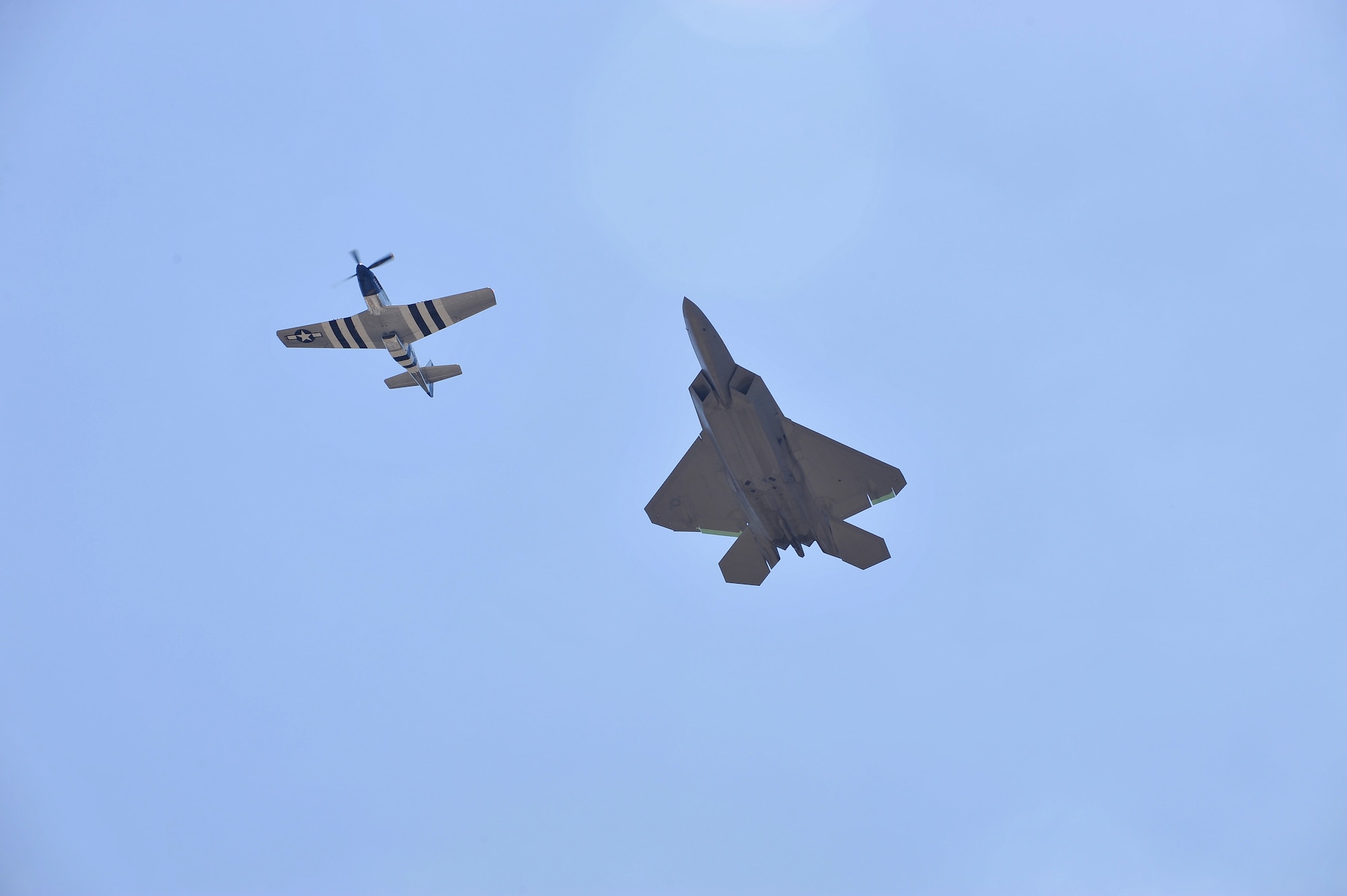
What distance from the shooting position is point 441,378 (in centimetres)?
4550

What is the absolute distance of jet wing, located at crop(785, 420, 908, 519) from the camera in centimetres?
3144

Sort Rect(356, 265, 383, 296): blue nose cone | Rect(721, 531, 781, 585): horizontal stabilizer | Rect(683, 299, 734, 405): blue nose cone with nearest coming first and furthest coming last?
Rect(683, 299, 734, 405): blue nose cone, Rect(721, 531, 781, 585): horizontal stabilizer, Rect(356, 265, 383, 296): blue nose cone

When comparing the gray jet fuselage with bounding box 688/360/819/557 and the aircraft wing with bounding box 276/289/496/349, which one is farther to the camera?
the aircraft wing with bounding box 276/289/496/349

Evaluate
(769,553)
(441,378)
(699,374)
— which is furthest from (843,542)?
(441,378)

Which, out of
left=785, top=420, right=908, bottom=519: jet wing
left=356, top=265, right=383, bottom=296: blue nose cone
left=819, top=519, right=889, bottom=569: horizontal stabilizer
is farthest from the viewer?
left=356, top=265, right=383, bottom=296: blue nose cone

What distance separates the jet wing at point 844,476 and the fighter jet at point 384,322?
19.6 m

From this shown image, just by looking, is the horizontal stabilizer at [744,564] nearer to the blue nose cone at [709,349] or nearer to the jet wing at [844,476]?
the jet wing at [844,476]

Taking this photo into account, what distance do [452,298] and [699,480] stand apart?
16.8 metres

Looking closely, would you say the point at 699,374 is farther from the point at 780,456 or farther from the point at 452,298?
the point at 452,298

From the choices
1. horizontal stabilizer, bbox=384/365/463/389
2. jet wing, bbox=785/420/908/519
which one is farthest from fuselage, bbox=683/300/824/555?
horizontal stabilizer, bbox=384/365/463/389

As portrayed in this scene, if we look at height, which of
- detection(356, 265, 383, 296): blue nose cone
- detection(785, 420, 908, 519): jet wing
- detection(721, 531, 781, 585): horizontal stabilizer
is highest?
detection(356, 265, 383, 296): blue nose cone

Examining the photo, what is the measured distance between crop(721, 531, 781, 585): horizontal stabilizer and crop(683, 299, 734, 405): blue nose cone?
29.1 ft

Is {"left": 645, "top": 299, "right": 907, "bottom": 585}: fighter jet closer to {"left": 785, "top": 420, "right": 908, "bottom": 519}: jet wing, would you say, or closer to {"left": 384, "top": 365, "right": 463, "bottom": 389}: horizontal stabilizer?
{"left": 785, "top": 420, "right": 908, "bottom": 519}: jet wing

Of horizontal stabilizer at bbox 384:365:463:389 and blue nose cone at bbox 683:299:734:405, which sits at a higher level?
horizontal stabilizer at bbox 384:365:463:389
